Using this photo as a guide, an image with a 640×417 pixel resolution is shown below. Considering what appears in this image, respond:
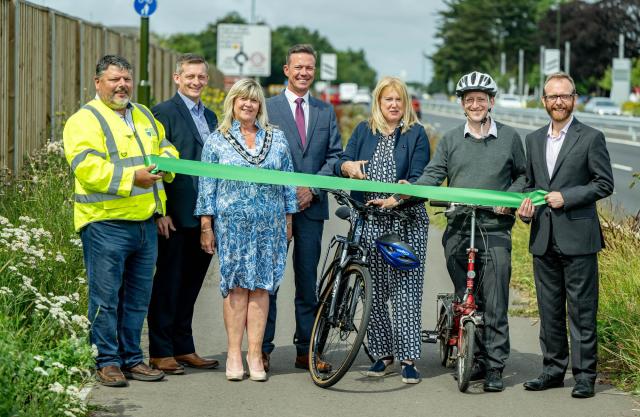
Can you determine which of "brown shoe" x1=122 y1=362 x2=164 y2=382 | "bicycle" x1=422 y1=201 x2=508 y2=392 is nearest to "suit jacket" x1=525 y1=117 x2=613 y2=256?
"bicycle" x1=422 y1=201 x2=508 y2=392

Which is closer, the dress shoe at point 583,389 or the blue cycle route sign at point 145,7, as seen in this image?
the dress shoe at point 583,389

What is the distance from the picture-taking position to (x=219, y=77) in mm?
45406

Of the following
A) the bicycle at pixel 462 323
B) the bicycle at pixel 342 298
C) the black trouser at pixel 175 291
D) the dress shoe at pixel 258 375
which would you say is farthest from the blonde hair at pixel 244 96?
the dress shoe at pixel 258 375

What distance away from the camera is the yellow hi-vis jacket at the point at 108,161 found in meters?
6.91

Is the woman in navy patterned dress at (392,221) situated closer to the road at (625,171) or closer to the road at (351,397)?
the road at (351,397)

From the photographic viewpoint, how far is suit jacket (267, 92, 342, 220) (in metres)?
7.95

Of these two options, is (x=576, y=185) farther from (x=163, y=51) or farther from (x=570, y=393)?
(x=163, y=51)

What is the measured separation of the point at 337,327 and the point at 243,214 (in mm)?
920

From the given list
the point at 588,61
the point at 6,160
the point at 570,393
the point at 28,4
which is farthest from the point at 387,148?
the point at 588,61

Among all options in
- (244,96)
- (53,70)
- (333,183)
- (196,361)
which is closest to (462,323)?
(333,183)

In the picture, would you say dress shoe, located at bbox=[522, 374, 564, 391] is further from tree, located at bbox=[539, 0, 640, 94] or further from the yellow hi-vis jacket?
tree, located at bbox=[539, 0, 640, 94]

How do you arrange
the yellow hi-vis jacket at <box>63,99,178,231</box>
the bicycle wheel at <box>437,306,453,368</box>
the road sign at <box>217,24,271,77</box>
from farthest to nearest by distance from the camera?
the road sign at <box>217,24,271,77</box> < the bicycle wheel at <box>437,306,453,368</box> < the yellow hi-vis jacket at <box>63,99,178,231</box>

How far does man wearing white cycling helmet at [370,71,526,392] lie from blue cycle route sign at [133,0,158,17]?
866cm

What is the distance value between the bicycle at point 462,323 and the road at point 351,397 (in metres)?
0.14
